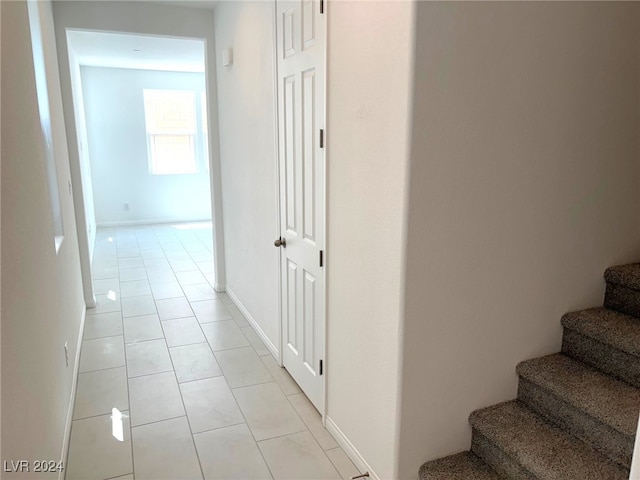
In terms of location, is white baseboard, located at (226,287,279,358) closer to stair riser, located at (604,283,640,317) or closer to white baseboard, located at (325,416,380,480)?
white baseboard, located at (325,416,380,480)

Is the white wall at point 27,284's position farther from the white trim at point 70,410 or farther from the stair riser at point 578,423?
the stair riser at point 578,423

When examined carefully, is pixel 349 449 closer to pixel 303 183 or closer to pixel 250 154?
pixel 303 183

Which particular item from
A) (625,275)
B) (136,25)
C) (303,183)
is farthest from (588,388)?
(136,25)

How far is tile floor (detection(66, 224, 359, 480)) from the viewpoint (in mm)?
2234

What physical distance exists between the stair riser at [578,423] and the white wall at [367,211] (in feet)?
2.06

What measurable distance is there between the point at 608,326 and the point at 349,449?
4.24ft

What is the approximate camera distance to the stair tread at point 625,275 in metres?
2.04

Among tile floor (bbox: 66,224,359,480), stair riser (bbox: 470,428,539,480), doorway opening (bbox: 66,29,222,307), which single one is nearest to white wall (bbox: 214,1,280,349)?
tile floor (bbox: 66,224,359,480)

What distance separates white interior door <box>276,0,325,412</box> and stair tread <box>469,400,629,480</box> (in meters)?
0.92

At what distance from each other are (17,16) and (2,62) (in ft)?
1.72

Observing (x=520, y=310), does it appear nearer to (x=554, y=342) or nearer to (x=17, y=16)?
(x=554, y=342)

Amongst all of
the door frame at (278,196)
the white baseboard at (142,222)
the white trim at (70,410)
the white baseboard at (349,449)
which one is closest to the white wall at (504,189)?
the white baseboard at (349,449)

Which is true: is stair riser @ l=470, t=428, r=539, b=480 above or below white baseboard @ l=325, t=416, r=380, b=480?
above

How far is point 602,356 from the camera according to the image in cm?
197
